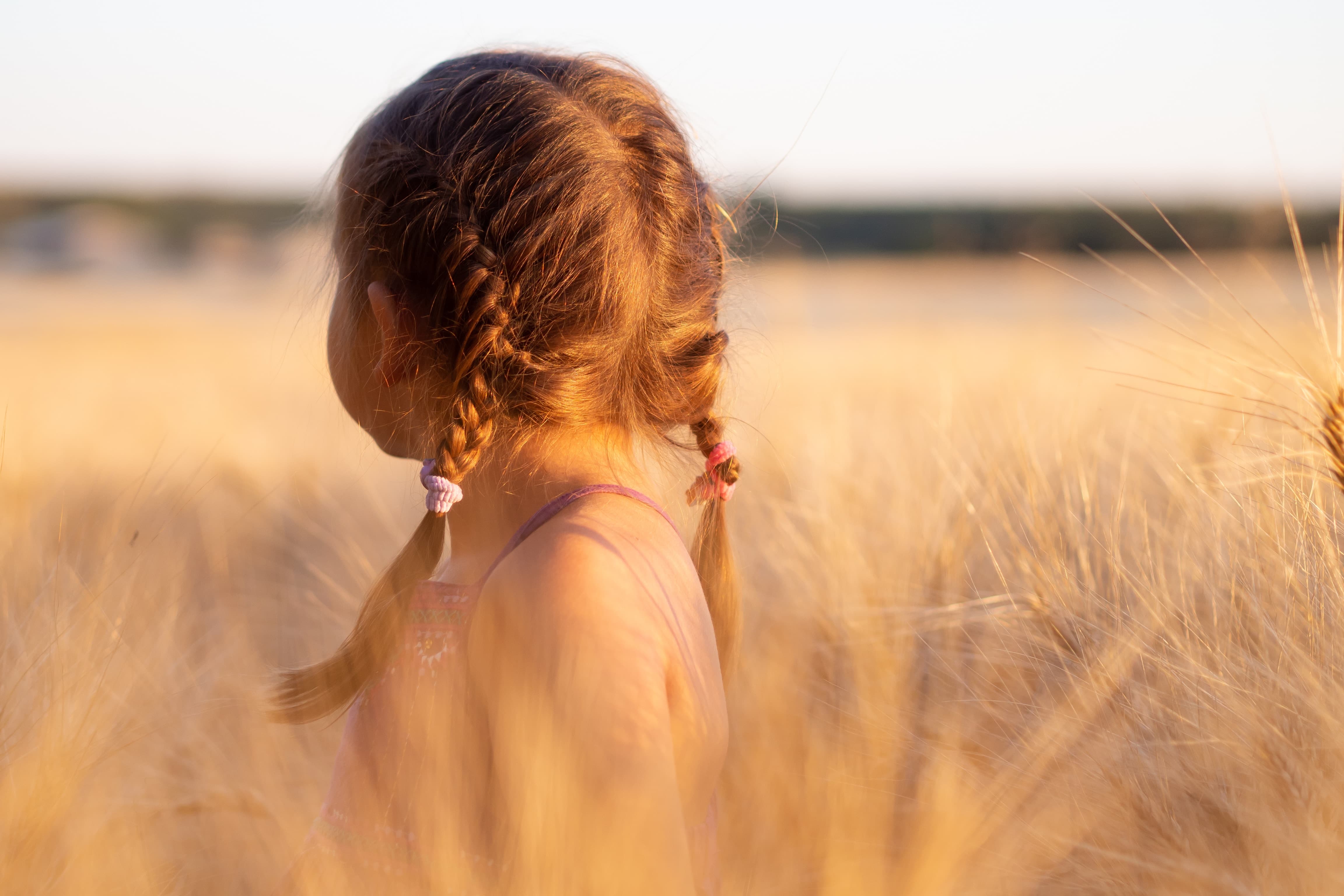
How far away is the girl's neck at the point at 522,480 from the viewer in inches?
44.1

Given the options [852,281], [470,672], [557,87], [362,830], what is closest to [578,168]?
[557,87]

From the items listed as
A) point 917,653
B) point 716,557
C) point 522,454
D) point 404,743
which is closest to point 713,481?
point 716,557

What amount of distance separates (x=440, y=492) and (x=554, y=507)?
0.41 feet

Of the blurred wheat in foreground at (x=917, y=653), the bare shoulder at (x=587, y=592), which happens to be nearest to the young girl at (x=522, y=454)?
the bare shoulder at (x=587, y=592)

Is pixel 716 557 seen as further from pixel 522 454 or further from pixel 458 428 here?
pixel 458 428

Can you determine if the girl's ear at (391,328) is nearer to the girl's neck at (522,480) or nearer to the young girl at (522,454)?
the young girl at (522,454)

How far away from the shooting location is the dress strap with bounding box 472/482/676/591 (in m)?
1.05

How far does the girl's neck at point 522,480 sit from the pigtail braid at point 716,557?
0.56ft

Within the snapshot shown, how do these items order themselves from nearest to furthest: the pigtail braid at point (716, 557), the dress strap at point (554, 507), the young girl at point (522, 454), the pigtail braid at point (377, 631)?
the young girl at point (522, 454), the dress strap at point (554, 507), the pigtail braid at point (377, 631), the pigtail braid at point (716, 557)

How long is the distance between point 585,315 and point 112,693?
70cm

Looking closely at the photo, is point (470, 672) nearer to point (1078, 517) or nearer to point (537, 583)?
point (537, 583)

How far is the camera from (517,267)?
1082 mm

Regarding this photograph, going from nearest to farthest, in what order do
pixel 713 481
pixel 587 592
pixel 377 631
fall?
1. pixel 587 592
2. pixel 377 631
3. pixel 713 481

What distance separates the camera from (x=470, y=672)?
41.4 inches
